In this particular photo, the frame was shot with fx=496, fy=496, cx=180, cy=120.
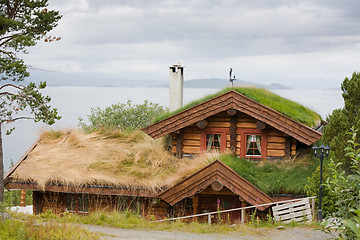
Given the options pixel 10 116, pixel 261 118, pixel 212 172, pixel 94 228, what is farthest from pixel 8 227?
pixel 261 118

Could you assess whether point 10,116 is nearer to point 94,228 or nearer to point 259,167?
point 94,228

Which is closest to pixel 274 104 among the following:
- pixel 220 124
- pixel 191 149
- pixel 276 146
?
pixel 276 146

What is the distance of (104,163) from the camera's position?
73.6 ft

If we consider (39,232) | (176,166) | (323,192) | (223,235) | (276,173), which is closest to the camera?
(39,232)

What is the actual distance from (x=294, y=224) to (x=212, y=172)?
3733 millimetres

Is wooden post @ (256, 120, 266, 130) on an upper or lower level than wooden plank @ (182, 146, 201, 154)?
upper

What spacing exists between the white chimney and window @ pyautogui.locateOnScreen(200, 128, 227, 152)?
2.87 meters

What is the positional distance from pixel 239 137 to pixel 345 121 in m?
4.64

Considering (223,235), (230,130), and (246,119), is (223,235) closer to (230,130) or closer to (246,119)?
(230,130)

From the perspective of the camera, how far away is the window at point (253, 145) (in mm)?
22067

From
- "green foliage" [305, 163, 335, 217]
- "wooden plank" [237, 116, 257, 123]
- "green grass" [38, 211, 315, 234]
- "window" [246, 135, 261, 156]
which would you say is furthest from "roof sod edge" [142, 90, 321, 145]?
"green grass" [38, 211, 315, 234]

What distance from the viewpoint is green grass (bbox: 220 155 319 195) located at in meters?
20.0

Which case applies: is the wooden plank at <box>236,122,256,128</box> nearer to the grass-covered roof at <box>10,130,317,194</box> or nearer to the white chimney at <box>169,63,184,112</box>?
the grass-covered roof at <box>10,130,317,194</box>

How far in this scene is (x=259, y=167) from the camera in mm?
21281
